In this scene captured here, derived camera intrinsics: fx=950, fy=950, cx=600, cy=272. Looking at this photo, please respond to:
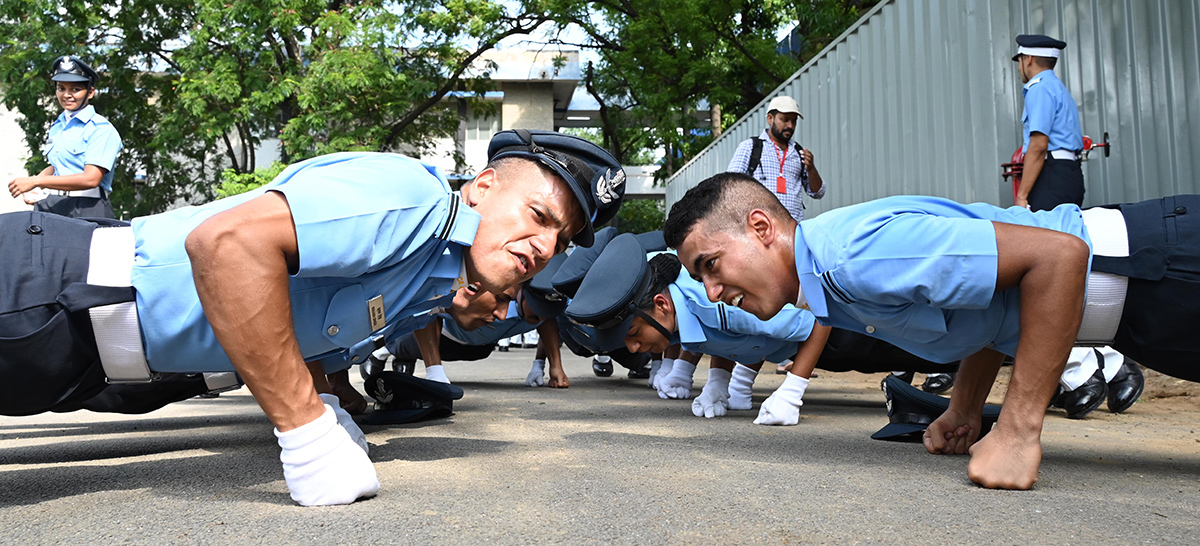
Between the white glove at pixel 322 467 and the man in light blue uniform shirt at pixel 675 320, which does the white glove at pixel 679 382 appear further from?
the white glove at pixel 322 467

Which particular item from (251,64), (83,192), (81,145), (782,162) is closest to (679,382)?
(782,162)

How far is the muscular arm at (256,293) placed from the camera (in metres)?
2.02

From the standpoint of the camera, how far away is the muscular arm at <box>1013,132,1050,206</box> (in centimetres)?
449

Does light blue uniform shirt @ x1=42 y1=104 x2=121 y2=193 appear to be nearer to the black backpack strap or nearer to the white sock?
the white sock

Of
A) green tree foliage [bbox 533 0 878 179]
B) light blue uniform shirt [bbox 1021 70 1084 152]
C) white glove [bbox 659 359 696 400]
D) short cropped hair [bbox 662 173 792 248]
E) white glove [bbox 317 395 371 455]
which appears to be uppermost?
green tree foliage [bbox 533 0 878 179]

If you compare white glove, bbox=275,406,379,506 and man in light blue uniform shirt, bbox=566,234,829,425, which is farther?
man in light blue uniform shirt, bbox=566,234,829,425

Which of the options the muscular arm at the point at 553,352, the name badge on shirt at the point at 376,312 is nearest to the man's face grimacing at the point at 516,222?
the name badge on shirt at the point at 376,312

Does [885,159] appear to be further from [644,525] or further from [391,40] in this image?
[391,40]

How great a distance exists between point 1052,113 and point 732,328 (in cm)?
184

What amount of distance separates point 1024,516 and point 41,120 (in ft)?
60.6

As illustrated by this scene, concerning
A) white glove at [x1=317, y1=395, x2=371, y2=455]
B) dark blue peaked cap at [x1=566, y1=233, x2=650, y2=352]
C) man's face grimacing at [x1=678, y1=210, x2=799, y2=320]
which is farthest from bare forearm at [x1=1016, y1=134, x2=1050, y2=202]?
white glove at [x1=317, y1=395, x2=371, y2=455]

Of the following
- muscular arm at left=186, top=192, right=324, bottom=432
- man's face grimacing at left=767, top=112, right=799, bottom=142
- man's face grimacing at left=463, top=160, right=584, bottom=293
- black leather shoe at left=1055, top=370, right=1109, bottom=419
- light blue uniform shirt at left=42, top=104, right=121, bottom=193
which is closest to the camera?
muscular arm at left=186, top=192, right=324, bottom=432

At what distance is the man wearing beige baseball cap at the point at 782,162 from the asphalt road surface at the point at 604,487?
9.04 feet

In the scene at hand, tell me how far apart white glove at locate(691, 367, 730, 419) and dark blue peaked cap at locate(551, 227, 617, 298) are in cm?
127
